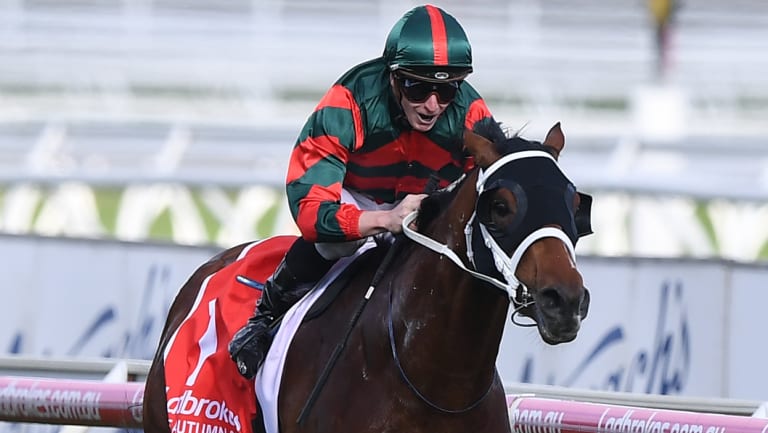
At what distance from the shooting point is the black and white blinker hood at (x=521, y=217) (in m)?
3.78

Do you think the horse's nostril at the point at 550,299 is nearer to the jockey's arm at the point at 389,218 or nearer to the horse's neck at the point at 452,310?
the horse's neck at the point at 452,310

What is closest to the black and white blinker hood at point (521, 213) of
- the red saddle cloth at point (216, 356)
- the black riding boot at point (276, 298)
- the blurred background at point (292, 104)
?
the black riding boot at point (276, 298)

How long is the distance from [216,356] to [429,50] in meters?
1.30

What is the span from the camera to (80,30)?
64.5 feet

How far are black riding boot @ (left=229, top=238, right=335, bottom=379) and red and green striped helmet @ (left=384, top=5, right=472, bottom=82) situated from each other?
0.67 metres

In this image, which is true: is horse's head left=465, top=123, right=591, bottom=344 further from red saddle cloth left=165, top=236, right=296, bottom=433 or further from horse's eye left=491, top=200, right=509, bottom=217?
red saddle cloth left=165, top=236, right=296, bottom=433

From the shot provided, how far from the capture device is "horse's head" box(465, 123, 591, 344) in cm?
366

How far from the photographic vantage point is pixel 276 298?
4.76 meters

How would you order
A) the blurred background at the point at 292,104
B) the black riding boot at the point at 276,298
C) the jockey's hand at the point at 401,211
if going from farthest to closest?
1. the blurred background at the point at 292,104
2. the black riding boot at the point at 276,298
3. the jockey's hand at the point at 401,211

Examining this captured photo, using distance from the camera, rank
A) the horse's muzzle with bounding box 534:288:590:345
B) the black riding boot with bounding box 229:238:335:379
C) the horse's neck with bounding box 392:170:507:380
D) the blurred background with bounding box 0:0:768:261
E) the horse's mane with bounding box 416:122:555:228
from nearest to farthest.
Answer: the horse's muzzle with bounding box 534:288:590:345, the horse's mane with bounding box 416:122:555:228, the horse's neck with bounding box 392:170:507:380, the black riding boot with bounding box 229:238:335:379, the blurred background with bounding box 0:0:768:261

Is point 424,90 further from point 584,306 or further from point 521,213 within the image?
point 584,306

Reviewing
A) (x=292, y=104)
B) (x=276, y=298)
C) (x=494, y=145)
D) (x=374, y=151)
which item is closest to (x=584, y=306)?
(x=494, y=145)

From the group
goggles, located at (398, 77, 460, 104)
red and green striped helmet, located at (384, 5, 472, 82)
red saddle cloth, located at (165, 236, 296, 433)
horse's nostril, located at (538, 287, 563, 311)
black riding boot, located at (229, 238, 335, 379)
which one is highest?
red and green striped helmet, located at (384, 5, 472, 82)

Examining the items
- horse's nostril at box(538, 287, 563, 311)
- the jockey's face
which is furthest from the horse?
the jockey's face
